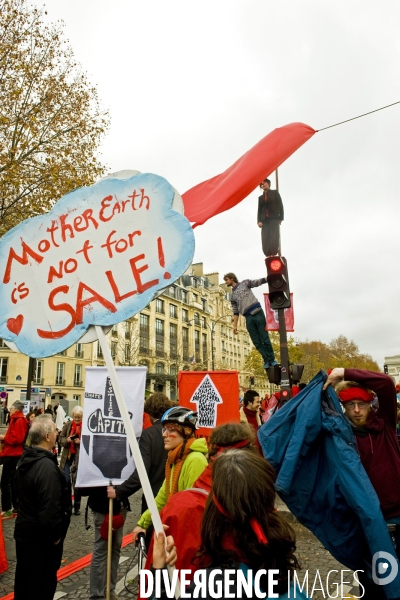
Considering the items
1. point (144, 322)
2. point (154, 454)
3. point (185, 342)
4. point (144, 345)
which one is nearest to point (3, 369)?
point (144, 345)

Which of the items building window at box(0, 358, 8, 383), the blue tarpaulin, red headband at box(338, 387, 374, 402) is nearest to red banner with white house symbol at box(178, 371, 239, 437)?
red headband at box(338, 387, 374, 402)

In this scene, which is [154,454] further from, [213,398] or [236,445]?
[213,398]

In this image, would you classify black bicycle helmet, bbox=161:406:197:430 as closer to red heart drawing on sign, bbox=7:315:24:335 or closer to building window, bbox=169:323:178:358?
red heart drawing on sign, bbox=7:315:24:335

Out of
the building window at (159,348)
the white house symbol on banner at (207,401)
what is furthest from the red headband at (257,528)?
the building window at (159,348)

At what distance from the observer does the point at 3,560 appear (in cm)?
473

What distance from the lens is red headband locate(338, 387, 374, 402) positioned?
2.75 metres

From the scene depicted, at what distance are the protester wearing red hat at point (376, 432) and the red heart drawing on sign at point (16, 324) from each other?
6.04ft

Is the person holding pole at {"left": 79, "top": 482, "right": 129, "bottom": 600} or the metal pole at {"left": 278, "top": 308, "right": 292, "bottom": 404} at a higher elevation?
the metal pole at {"left": 278, "top": 308, "right": 292, "bottom": 404}

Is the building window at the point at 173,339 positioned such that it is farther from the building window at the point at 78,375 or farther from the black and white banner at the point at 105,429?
the black and white banner at the point at 105,429

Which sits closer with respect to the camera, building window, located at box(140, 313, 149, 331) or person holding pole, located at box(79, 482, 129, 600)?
person holding pole, located at box(79, 482, 129, 600)

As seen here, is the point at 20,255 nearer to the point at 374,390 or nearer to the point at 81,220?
the point at 81,220

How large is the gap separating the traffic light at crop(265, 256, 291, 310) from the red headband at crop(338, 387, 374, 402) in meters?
3.17

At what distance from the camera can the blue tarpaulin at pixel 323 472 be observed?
93.2 inches

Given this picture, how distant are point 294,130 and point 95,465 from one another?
4.12 m
